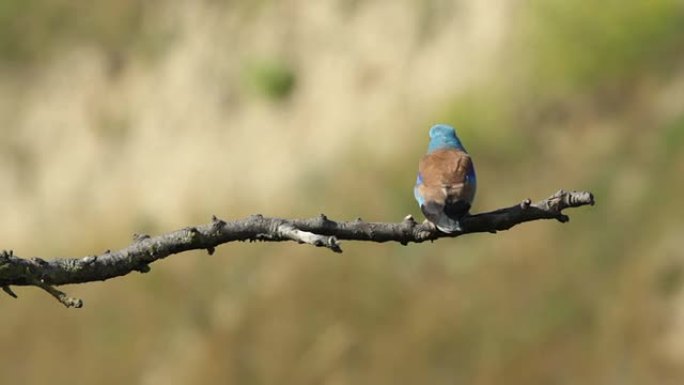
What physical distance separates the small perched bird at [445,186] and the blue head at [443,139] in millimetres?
12

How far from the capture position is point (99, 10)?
1433 centimetres

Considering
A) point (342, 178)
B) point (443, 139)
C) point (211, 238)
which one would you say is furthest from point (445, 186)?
point (342, 178)

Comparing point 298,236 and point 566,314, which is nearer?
point 298,236

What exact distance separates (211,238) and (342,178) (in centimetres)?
923

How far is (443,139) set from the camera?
5.04m

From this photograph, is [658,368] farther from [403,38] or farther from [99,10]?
[99,10]

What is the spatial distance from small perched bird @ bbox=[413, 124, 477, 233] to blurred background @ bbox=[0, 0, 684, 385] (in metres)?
6.02

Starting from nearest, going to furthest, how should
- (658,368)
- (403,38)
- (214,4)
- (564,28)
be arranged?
(658,368), (564,28), (403,38), (214,4)

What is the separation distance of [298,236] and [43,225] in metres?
10.7

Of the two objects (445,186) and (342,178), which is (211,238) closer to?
(445,186)

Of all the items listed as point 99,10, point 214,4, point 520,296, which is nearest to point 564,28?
point 520,296

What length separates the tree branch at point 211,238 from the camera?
10.1 ft

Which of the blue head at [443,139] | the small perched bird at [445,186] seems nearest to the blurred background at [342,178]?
the blue head at [443,139]

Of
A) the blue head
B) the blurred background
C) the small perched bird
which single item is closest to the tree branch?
the small perched bird
